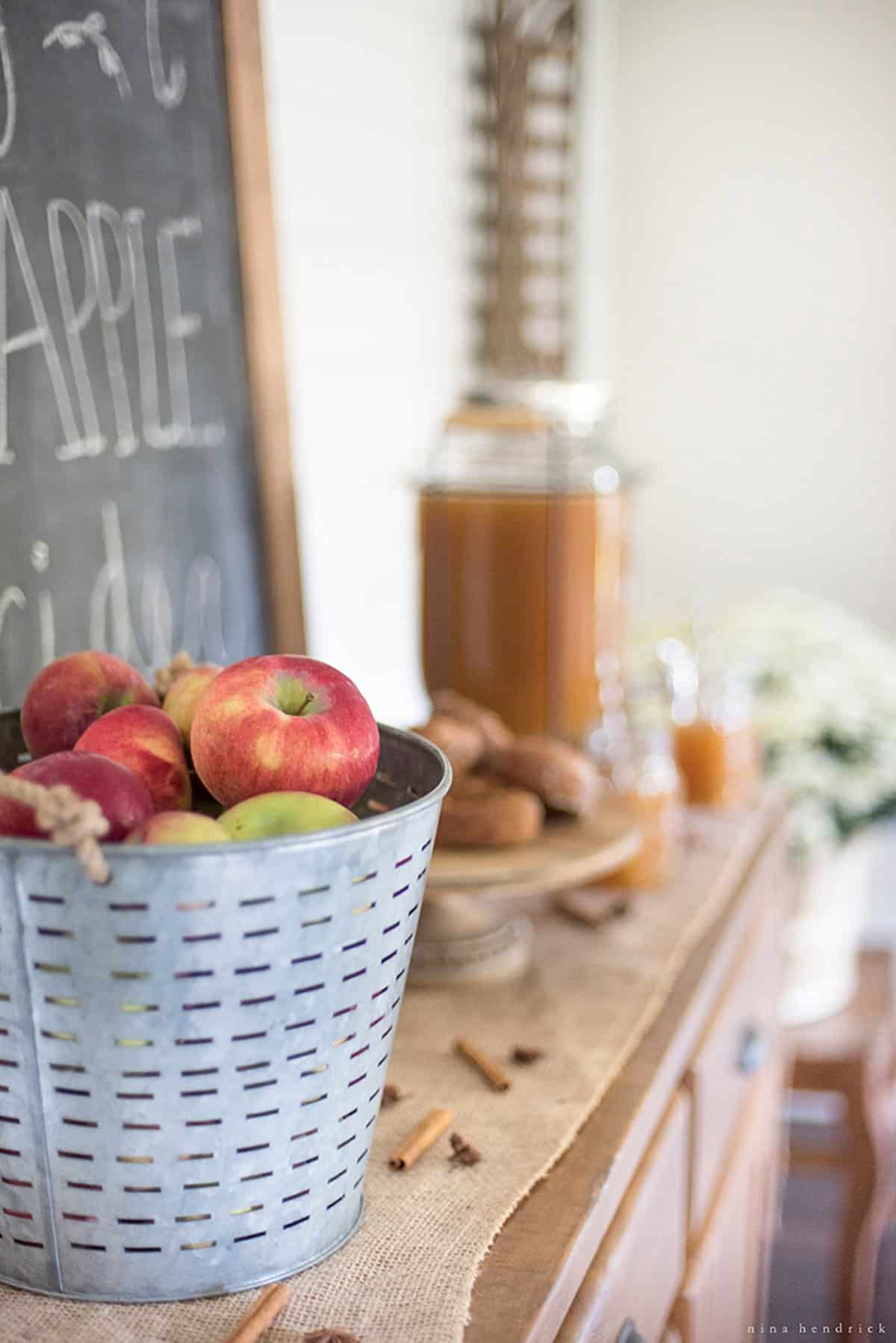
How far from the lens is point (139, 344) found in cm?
100

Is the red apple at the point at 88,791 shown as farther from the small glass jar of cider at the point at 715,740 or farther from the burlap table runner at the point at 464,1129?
the small glass jar of cider at the point at 715,740

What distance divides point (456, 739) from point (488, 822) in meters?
0.09

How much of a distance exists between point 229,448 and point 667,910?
1.94 ft

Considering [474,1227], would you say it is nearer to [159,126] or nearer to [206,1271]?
[206,1271]

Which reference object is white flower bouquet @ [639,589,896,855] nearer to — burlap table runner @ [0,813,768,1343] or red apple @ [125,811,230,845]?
burlap table runner @ [0,813,768,1343]

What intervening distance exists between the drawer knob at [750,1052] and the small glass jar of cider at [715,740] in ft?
1.13

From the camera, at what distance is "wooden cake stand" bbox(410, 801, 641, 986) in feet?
3.08

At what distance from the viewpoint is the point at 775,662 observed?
74.0 inches

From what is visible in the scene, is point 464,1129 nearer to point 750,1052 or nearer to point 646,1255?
point 646,1255

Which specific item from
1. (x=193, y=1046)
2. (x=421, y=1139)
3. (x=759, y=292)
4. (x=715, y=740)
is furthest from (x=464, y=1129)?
(x=759, y=292)

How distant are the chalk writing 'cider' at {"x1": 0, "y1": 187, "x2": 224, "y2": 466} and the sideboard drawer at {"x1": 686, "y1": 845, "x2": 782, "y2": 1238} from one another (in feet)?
2.21

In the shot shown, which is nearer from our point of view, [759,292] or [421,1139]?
[421,1139]

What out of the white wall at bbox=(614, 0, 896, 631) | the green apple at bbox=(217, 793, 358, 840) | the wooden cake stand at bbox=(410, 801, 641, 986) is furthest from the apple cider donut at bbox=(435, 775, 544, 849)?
the white wall at bbox=(614, 0, 896, 631)

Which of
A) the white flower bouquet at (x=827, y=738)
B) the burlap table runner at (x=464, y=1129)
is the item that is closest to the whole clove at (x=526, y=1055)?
the burlap table runner at (x=464, y=1129)
